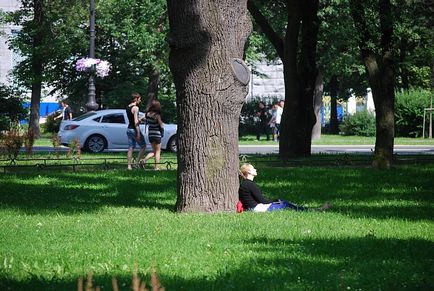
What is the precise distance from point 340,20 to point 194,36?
16432 mm

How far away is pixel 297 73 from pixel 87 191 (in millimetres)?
8802

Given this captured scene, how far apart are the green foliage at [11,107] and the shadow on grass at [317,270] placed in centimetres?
2066

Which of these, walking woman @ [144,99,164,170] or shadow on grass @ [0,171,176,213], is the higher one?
walking woman @ [144,99,164,170]

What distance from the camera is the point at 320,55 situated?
123ft

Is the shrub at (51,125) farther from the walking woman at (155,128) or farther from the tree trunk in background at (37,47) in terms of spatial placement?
the walking woman at (155,128)

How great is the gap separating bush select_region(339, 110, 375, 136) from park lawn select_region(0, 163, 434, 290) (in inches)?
1279

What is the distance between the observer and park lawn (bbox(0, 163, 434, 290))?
22.9 ft

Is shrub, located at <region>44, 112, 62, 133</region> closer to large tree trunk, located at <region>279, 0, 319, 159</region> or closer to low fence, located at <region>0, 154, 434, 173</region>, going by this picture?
low fence, located at <region>0, 154, 434, 173</region>

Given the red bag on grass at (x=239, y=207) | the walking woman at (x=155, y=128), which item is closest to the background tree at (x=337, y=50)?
the walking woman at (x=155, y=128)

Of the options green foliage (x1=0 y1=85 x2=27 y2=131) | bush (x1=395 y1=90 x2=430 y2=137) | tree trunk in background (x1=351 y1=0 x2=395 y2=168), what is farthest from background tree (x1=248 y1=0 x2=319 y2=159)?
bush (x1=395 y1=90 x2=430 y2=137)

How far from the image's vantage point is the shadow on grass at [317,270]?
21.9 ft

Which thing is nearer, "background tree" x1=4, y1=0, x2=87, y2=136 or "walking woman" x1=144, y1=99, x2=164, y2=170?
"walking woman" x1=144, y1=99, x2=164, y2=170

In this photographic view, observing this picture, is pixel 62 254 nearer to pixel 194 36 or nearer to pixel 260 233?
pixel 260 233

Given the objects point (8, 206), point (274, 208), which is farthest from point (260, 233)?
point (8, 206)
